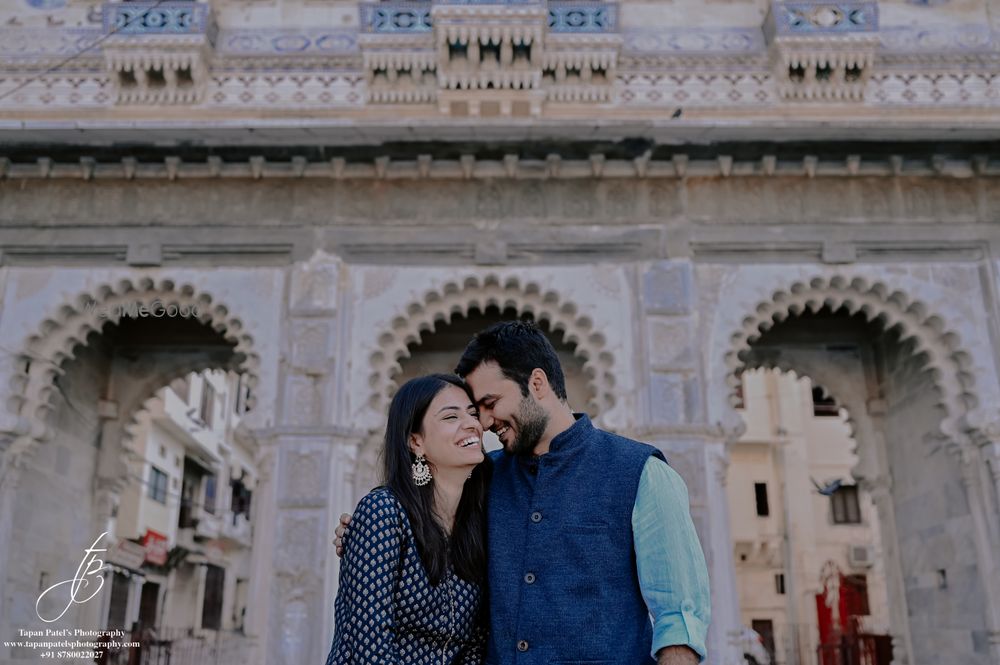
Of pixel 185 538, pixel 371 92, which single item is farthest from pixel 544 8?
pixel 185 538

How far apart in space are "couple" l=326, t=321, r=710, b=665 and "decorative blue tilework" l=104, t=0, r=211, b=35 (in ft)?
30.4

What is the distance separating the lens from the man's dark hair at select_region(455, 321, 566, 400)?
2350 mm

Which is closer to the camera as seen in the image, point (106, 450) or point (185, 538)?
point (106, 450)

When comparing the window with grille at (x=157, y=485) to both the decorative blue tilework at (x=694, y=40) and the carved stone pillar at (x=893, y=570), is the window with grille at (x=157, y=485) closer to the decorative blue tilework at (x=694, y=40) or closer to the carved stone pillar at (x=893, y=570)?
the decorative blue tilework at (x=694, y=40)

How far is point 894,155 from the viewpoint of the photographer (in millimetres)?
8188

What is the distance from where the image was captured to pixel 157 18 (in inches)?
409

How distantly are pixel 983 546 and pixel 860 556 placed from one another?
1125 cm

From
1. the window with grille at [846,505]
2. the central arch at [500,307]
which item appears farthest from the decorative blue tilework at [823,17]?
the window with grille at [846,505]

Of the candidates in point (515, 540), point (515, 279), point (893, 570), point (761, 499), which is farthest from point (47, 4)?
point (761, 499)

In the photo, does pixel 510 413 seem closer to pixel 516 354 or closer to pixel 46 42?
pixel 516 354

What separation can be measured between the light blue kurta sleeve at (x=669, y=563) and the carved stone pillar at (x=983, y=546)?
266 inches

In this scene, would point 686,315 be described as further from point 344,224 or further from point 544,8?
point 544,8

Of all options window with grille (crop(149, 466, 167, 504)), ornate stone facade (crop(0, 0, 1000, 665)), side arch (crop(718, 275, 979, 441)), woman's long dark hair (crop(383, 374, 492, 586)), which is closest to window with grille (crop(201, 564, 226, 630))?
window with grille (crop(149, 466, 167, 504))

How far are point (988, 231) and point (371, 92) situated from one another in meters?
6.58
